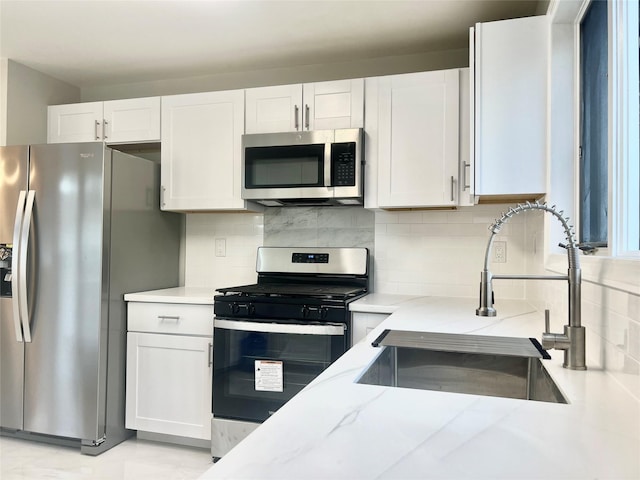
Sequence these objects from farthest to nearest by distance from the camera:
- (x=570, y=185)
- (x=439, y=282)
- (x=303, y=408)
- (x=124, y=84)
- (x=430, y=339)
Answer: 1. (x=124, y=84)
2. (x=439, y=282)
3. (x=570, y=185)
4. (x=430, y=339)
5. (x=303, y=408)

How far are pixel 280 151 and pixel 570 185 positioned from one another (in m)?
1.49

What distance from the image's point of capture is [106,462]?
2.38 m

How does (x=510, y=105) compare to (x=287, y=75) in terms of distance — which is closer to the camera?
(x=510, y=105)

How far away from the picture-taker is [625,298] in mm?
917

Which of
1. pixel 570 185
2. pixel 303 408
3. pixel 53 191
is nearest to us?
pixel 303 408

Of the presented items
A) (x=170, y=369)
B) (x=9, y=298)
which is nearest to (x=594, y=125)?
(x=170, y=369)

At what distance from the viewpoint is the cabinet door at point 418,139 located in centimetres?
240

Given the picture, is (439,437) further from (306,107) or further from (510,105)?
(306,107)

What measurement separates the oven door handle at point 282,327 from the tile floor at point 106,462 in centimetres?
73

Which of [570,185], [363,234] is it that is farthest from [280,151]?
[570,185]

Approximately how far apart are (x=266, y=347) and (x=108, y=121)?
186 cm

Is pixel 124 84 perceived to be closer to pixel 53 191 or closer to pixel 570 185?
pixel 53 191

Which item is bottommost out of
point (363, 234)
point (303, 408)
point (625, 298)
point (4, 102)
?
point (303, 408)

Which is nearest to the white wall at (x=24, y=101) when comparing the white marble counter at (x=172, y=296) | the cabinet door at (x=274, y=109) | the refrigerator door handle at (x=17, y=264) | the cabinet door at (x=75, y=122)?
the cabinet door at (x=75, y=122)
